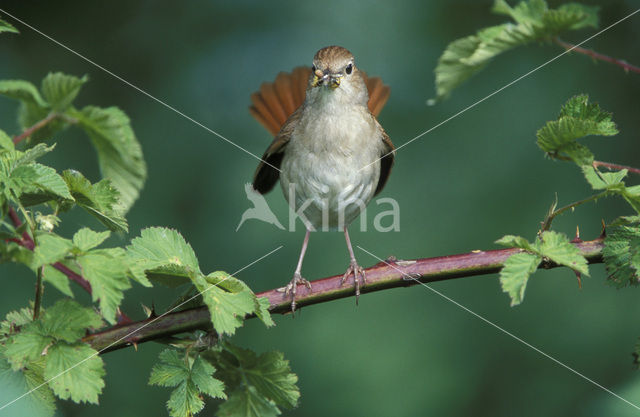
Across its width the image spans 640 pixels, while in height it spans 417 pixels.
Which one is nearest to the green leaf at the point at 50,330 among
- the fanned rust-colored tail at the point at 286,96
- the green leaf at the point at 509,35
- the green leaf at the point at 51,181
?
the green leaf at the point at 51,181

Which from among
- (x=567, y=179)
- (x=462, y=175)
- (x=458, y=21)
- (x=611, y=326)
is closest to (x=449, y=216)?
(x=462, y=175)

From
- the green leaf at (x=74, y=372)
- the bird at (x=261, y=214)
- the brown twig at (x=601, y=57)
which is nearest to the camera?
the green leaf at (x=74, y=372)

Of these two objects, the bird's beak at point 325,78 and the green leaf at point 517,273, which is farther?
the bird's beak at point 325,78

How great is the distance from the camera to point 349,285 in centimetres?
165

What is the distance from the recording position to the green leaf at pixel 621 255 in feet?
4.91

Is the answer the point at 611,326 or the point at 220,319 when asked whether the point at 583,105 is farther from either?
the point at 611,326

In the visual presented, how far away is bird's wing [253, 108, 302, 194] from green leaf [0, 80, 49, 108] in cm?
110

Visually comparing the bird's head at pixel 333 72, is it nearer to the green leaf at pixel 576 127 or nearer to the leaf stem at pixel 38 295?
the green leaf at pixel 576 127

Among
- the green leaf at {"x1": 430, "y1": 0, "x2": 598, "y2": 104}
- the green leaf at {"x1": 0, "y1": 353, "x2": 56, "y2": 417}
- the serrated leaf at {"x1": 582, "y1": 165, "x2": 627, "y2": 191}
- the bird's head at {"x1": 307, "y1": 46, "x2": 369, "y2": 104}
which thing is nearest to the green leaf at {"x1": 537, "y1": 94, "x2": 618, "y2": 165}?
the serrated leaf at {"x1": 582, "y1": 165, "x2": 627, "y2": 191}

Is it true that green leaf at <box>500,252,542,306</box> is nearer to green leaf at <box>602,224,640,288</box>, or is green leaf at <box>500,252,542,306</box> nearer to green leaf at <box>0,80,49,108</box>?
green leaf at <box>602,224,640,288</box>

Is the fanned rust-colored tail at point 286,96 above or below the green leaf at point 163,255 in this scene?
above

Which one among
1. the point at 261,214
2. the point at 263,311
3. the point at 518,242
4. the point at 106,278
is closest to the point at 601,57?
the point at 518,242

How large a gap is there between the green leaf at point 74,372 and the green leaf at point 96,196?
1.00ft

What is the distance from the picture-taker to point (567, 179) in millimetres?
3895
